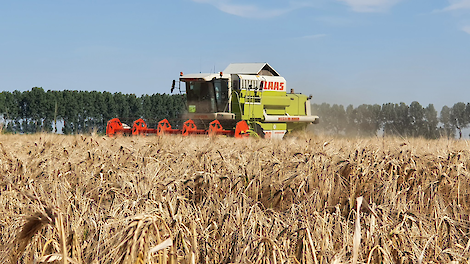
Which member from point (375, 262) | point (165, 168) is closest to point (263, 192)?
point (165, 168)

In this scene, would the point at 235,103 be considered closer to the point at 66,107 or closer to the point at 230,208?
the point at 230,208

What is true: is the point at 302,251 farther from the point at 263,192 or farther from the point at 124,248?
the point at 263,192

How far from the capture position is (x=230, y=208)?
135 inches

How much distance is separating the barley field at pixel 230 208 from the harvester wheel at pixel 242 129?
916 centimetres

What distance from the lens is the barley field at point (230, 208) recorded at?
2348 millimetres

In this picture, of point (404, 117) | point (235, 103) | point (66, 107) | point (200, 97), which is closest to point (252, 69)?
point (235, 103)

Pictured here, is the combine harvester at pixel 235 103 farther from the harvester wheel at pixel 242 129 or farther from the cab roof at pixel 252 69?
the cab roof at pixel 252 69

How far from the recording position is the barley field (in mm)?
2348

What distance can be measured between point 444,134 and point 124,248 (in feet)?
28.9

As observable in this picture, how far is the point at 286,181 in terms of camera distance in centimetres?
440

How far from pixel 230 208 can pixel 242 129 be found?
13107mm

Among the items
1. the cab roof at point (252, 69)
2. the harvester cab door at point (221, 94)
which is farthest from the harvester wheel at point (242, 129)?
the cab roof at point (252, 69)

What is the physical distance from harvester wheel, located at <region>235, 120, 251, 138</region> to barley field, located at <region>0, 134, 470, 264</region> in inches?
361

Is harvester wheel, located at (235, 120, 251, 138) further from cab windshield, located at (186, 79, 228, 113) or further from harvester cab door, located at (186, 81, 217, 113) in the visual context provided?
harvester cab door, located at (186, 81, 217, 113)
